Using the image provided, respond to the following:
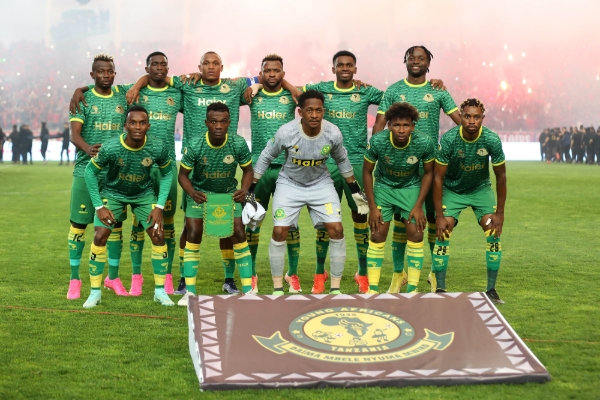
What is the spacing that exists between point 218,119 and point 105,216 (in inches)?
50.4

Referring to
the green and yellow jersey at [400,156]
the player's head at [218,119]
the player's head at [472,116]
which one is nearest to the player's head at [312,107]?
the green and yellow jersey at [400,156]

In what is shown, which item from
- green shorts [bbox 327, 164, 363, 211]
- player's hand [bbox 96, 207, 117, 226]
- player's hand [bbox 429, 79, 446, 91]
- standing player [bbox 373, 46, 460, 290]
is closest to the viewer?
player's hand [bbox 96, 207, 117, 226]

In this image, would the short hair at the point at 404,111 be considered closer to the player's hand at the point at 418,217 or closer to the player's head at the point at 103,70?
the player's hand at the point at 418,217

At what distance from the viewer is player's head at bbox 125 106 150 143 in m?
6.99

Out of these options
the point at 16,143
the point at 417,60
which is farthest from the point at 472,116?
the point at 16,143

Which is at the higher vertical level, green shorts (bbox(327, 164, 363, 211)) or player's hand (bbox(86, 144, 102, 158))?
player's hand (bbox(86, 144, 102, 158))

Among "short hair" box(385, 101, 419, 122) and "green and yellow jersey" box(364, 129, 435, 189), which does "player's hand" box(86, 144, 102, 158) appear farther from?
"short hair" box(385, 101, 419, 122)

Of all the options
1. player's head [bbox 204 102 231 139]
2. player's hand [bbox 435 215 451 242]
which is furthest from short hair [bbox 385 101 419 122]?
player's head [bbox 204 102 231 139]

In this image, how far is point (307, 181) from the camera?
7312 millimetres

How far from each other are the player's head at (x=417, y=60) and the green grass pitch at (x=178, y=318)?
82.6 inches

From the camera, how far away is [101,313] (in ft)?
22.2

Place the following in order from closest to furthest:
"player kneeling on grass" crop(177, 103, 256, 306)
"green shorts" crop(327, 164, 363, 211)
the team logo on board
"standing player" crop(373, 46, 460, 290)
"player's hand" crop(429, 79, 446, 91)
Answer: the team logo on board, "player kneeling on grass" crop(177, 103, 256, 306), "standing player" crop(373, 46, 460, 290), "player's hand" crop(429, 79, 446, 91), "green shorts" crop(327, 164, 363, 211)

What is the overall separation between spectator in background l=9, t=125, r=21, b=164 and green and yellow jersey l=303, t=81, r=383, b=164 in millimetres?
30086

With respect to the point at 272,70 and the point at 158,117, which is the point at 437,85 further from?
the point at 158,117
